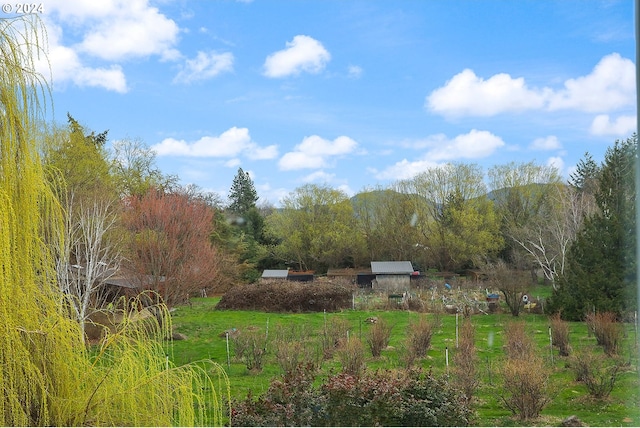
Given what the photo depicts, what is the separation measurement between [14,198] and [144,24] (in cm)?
118

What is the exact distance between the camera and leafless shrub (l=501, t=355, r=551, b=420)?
2.24m

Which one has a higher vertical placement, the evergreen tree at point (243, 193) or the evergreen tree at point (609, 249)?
the evergreen tree at point (243, 193)

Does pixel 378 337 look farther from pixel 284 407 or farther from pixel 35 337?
pixel 35 337

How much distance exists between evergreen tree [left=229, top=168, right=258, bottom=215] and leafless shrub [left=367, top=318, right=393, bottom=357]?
1091 mm

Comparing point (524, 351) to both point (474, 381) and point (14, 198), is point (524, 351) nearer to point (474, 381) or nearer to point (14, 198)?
point (474, 381)

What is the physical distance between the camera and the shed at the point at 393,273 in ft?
9.38

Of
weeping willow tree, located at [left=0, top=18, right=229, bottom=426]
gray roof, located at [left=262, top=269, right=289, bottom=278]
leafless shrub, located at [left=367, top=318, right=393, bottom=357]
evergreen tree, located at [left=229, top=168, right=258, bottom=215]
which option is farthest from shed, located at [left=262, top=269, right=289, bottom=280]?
weeping willow tree, located at [left=0, top=18, right=229, bottom=426]

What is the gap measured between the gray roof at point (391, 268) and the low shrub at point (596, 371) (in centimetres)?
94

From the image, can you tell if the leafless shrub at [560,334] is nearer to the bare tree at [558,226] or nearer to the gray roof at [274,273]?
the bare tree at [558,226]

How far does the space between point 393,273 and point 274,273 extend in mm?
654

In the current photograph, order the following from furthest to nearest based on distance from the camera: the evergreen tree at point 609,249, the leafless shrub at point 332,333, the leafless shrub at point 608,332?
the leafless shrub at point 332,333, the leafless shrub at point 608,332, the evergreen tree at point 609,249

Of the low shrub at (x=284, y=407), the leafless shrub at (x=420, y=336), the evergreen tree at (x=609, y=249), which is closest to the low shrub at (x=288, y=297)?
the leafless shrub at (x=420, y=336)

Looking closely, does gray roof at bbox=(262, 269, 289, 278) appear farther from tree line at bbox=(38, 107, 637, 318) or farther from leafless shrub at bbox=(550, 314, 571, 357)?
leafless shrub at bbox=(550, 314, 571, 357)

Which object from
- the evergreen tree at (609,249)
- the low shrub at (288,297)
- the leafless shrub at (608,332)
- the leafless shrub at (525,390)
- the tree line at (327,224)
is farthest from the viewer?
the low shrub at (288,297)
